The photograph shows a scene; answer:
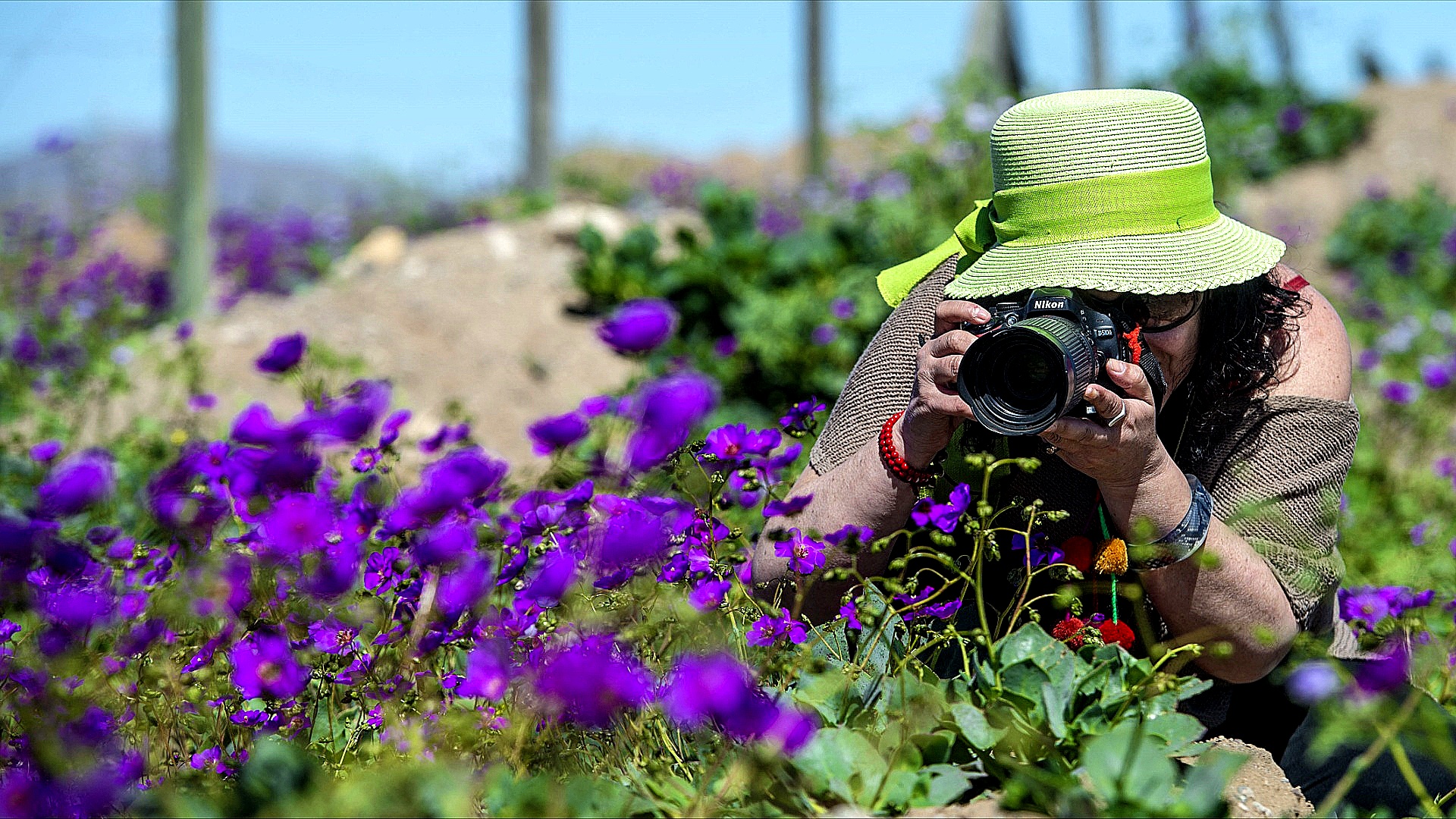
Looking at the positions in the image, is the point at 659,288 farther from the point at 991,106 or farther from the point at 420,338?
the point at 991,106

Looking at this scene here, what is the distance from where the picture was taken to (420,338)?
5.15m

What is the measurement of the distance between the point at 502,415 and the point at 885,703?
333 cm

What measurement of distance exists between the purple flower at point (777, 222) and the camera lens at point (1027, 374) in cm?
413

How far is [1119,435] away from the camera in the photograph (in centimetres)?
150

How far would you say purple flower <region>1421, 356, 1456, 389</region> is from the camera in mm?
3996

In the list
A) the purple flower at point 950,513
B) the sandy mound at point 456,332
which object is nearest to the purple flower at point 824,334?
the sandy mound at point 456,332

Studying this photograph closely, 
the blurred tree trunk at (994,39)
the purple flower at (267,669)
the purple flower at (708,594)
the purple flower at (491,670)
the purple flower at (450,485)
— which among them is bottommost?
the purple flower at (267,669)

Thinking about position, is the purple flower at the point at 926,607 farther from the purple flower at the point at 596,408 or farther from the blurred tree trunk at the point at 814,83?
the blurred tree trunk at the point at 814,83

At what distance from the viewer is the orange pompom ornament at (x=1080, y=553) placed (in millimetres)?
1644

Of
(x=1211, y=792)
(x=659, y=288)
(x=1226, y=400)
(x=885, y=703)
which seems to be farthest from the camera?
(x=659, y=288)

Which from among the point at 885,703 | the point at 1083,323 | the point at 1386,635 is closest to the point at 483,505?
the point at 885,703

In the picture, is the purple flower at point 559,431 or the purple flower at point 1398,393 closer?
the purple flower at point 559,431

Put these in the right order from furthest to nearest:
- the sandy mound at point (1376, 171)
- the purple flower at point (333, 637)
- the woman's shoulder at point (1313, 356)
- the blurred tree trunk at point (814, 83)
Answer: the sandy mound at point (1376, 171)
the blurred tree trunk at point (814, 83)
the woman's shoulder at point (1313, 356)
the purple flower at point (333, 637)

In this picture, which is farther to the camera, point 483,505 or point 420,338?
point 420,338
